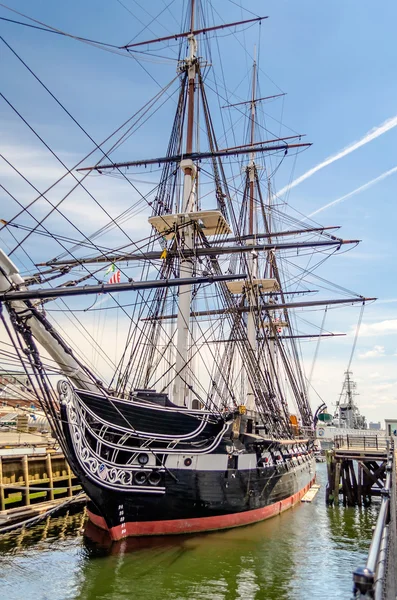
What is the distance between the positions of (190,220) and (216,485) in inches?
391

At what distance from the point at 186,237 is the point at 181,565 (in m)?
11.9

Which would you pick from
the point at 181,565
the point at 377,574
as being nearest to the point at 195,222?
the point at 181,565

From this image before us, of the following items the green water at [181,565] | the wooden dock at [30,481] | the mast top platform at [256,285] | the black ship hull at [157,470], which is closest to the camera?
the green water at [181,565]

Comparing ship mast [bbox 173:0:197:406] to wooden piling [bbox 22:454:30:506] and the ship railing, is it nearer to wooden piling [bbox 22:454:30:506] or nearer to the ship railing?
wooden piling [bbox 22:454:30:506]

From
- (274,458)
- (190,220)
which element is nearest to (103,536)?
(274,458)

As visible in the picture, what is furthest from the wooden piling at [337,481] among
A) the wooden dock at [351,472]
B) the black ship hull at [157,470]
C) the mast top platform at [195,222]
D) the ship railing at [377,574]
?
the ship railing at [377,574]

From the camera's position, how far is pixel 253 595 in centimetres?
976

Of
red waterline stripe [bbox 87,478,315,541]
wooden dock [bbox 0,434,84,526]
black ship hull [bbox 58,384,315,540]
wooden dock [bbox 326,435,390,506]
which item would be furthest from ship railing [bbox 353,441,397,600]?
wooden dock [bbox 326,435,390,506]

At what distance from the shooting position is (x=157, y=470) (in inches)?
521

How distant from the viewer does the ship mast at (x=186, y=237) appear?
17359mm

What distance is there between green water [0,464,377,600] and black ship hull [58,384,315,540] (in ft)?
1.61

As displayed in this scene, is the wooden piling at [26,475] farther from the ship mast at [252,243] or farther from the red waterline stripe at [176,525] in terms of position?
the ship mast at [252,243]

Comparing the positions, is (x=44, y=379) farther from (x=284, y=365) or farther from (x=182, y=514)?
(x=284, y=365)

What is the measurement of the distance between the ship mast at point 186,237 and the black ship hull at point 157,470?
2.54 m
